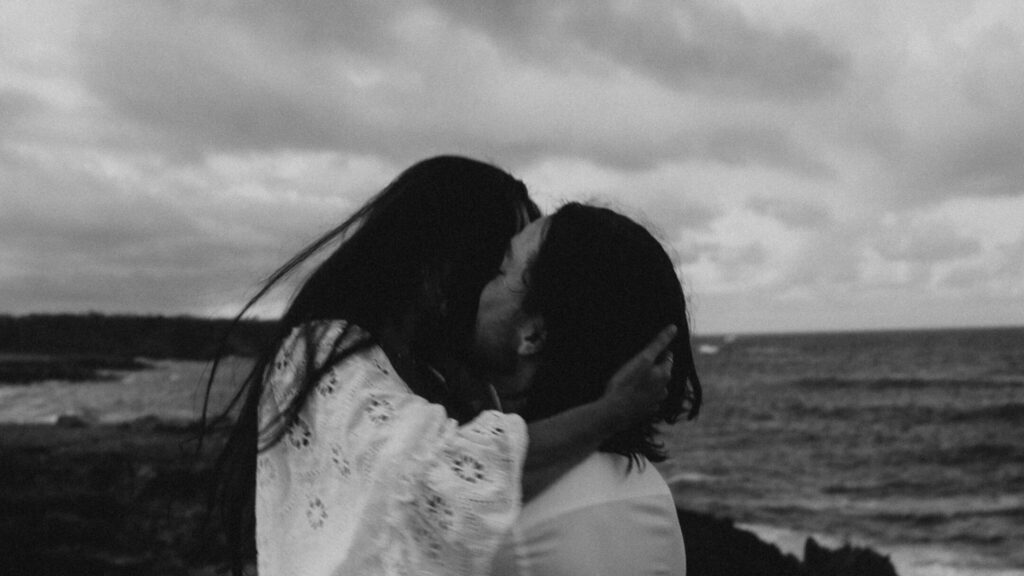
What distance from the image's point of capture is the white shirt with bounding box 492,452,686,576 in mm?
1848

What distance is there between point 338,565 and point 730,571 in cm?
919

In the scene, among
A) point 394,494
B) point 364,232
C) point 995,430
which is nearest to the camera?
point 394,494

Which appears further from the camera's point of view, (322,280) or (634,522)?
(322,280)

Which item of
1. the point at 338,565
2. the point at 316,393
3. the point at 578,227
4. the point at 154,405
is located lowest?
the point at 154,405

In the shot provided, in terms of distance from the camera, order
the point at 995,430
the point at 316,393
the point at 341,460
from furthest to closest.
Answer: the point at 995,430 < the point at 316,393 < the point at 341,460

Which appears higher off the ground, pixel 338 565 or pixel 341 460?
pixel 341 460

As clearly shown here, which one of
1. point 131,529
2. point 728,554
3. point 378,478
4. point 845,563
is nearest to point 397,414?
point 378,478

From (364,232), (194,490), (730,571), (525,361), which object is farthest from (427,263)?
(194,490)

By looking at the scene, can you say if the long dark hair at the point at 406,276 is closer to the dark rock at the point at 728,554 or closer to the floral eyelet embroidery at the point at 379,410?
the floral eyelet embroidery at the point at 379,410

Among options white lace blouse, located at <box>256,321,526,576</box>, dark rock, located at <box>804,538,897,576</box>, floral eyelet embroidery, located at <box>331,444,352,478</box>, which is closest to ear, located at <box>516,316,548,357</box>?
white lace blouse, located at <box>256,321,526,576</box>

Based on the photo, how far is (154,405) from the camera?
3303cm

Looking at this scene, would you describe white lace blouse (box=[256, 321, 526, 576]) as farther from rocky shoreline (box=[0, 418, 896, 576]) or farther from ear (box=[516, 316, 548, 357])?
rocky shoreline (box=[0, 418, 896, 576])

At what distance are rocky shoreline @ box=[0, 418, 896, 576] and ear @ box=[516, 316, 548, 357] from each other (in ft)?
18.7

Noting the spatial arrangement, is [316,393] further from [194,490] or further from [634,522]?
[194,490]
